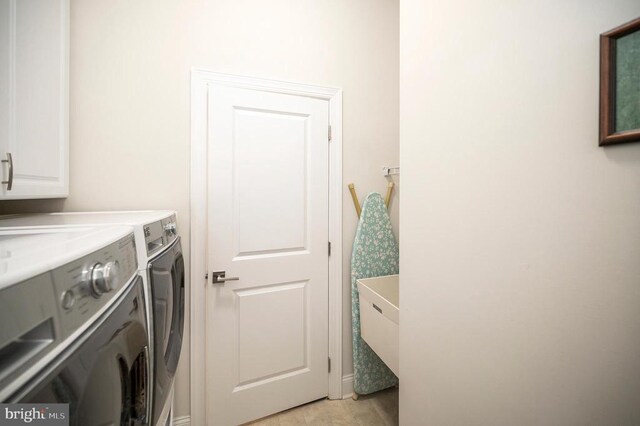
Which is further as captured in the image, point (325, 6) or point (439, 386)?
point (325, 6)

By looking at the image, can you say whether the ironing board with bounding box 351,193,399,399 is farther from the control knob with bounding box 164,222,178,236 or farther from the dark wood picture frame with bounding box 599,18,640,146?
the dark wood picture frame with bounding box 599,18,640,146

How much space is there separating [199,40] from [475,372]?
2.08 meters

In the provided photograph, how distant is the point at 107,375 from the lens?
49 cm

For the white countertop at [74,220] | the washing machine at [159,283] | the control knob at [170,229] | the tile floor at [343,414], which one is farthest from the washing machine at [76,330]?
the tile floor at [343,414]

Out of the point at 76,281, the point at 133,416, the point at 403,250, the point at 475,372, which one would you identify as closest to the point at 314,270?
the point at 403,250

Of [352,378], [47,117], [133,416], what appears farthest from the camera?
[352,378]

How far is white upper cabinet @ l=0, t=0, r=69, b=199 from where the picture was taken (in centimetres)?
94

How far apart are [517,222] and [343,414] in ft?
5.52

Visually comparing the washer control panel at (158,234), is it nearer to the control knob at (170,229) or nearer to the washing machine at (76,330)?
the control knob at (170,229)

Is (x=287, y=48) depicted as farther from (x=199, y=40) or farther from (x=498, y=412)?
(x=498, y=412)

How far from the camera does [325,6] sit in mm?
1854

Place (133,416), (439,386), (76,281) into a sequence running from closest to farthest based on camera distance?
(76,281) < (133,416) < (439,386)

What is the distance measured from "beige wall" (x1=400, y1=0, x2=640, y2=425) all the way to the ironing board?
76 centimetres

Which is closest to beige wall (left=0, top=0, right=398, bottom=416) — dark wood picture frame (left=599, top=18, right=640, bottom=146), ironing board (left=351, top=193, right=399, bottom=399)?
ironing board (left=351, top=193, right=399, bottom=399)
